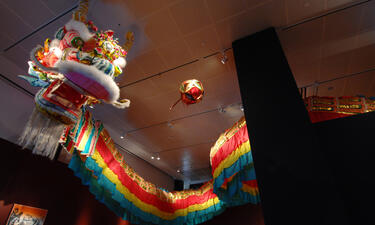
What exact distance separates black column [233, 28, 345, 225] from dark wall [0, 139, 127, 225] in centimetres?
396

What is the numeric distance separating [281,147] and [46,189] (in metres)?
4.25

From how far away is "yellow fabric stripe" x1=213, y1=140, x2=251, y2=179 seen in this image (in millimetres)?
2670

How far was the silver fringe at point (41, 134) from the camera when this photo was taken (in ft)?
7.39

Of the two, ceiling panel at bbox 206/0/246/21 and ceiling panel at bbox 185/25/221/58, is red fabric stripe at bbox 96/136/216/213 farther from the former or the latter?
ceiling panel at bbox 206/0/246/21

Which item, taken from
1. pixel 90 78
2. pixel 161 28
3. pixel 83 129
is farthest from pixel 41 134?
pixel 161 28

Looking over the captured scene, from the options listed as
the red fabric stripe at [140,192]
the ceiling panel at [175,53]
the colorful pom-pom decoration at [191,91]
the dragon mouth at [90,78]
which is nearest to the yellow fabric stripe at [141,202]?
the red fabric stripe at [140,192]

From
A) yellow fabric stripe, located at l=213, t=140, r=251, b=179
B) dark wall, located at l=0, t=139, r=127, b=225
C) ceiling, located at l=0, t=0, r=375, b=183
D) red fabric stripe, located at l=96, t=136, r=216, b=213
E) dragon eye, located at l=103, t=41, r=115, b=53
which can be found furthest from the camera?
dark wall, located at l=0, t=139, r=127, b=225

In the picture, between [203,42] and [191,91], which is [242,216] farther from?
[203,42]

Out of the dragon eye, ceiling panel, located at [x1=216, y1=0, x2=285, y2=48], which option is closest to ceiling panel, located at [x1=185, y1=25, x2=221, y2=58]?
ceiling panel, located at [x1=216, y1=0, x2=285, y2=48]

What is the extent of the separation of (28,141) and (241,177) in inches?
100

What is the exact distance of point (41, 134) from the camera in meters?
2.32

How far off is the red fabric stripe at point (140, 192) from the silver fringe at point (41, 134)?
0.89 meters

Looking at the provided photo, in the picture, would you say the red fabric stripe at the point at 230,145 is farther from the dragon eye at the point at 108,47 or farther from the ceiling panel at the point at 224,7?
the dragon eye at the point at 108,47

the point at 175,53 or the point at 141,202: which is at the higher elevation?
the point at 175,53
